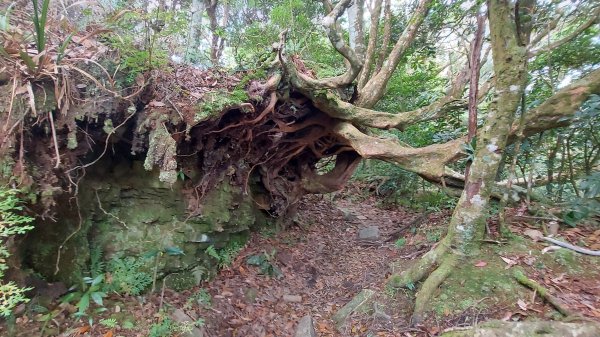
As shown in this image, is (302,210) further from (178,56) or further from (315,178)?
(178,56)

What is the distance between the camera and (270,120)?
14.9 feet

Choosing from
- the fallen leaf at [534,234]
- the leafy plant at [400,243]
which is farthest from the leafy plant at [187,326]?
the fallen leaf at [534,234]

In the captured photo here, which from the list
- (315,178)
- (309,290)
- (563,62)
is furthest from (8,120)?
(563,62)

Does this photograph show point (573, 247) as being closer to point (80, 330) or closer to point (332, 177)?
point (332, 177)

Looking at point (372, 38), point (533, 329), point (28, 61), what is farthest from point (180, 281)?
point (372, 38)

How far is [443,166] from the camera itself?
416cm

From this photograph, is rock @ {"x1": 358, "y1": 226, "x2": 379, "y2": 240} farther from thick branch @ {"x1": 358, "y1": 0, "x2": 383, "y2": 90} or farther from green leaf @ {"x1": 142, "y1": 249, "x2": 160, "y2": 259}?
green leaf @ {"x1": 142, "y1": 249, "x2": 160, "y2": 259}

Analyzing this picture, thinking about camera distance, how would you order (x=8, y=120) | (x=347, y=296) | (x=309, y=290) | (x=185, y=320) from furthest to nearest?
1. (x=309, y=290)
2. (x=347, y=296)
3. (x=185, y=320)
4. (x=8, y=120)

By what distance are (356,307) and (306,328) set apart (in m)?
0.63

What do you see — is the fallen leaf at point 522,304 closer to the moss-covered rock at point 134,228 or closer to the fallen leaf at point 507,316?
the fallen leaf at point 507,316

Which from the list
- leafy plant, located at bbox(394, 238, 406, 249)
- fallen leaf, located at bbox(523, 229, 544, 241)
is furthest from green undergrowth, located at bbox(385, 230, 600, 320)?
leafy plant, located at bbox(394, 238, 406, 249)

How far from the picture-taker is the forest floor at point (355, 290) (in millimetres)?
3088

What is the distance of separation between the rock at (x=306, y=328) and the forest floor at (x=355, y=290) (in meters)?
0.13

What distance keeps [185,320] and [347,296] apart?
212 cm
